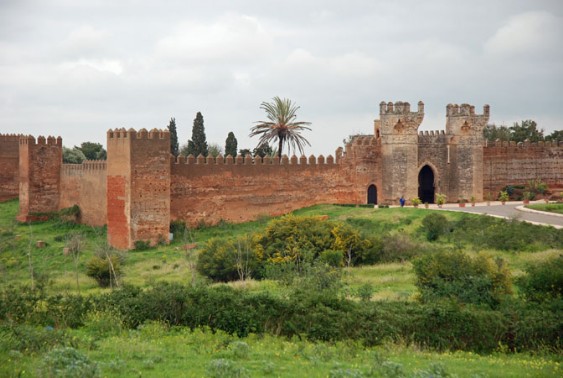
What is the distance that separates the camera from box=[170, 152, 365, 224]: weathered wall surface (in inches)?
1232

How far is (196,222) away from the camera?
3148 centimetres

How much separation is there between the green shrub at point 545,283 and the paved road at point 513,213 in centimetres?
1070

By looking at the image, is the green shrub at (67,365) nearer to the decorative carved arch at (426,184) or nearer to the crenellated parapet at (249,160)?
the crenellated parapet at (249,160)

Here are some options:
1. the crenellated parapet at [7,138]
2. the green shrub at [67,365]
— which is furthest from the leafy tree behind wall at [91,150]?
the green shrub at [67,365]

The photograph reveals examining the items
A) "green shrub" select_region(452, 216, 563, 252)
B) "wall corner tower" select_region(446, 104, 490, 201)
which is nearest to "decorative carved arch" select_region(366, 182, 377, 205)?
"wall corner tower" select_region(446, 104, 490, 201)

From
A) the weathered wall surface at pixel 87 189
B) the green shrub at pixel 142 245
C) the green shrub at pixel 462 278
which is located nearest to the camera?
the green shrub at pixel 462 278

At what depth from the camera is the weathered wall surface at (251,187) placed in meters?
31.3

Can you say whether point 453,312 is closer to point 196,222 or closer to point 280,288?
point 280,288

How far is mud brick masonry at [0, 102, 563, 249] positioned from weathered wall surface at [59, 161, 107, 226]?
0.17ft

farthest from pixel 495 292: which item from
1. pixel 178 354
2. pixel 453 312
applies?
pixel 178 354

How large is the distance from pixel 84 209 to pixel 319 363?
26873 mm

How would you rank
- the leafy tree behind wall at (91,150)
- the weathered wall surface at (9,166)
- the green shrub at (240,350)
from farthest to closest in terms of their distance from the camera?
1. the leafy tree behind wall at (91,150)
2. the weathered wall surface at (9,166)
3. the green shrub at (240,350)

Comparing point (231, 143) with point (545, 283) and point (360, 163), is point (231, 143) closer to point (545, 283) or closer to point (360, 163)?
point (360, 163)

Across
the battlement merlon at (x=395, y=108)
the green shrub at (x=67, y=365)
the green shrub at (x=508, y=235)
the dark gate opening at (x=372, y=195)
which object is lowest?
the green shrub at (x=67, y=365)
